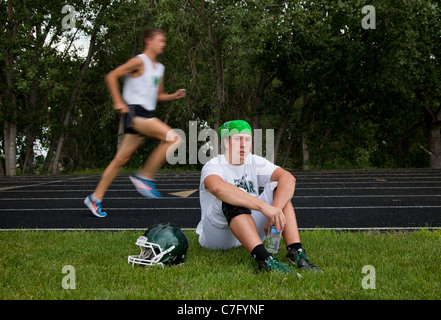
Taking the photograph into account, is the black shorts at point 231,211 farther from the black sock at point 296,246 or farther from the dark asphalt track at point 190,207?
the dark asphalt track at point 190,207

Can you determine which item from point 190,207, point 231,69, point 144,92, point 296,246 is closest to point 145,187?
point 144,92

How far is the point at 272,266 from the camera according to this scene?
3332mm

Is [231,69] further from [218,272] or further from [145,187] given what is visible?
[218,272]

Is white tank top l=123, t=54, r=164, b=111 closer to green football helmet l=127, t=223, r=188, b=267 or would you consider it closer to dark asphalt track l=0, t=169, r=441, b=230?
green football helmet l=127, t=223, r=188, b=267

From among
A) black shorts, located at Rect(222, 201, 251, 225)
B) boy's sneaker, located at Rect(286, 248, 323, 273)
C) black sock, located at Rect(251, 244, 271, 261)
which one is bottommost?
boy's sneaker, located at Rect(286, 248, 323, 273)

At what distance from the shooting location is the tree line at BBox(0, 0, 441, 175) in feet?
45.6

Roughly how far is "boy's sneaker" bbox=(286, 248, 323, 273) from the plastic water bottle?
0.64 ft

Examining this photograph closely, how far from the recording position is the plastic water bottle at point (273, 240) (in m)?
3.72

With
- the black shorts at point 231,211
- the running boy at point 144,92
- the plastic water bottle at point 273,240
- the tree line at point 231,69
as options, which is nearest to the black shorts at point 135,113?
the running boy at point 144,92

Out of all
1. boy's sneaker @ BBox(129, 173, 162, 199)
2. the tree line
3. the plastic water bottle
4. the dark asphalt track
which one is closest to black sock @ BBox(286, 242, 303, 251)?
the plastic water bottle

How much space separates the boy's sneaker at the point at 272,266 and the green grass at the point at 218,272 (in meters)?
0.07

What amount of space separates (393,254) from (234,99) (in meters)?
14.2
